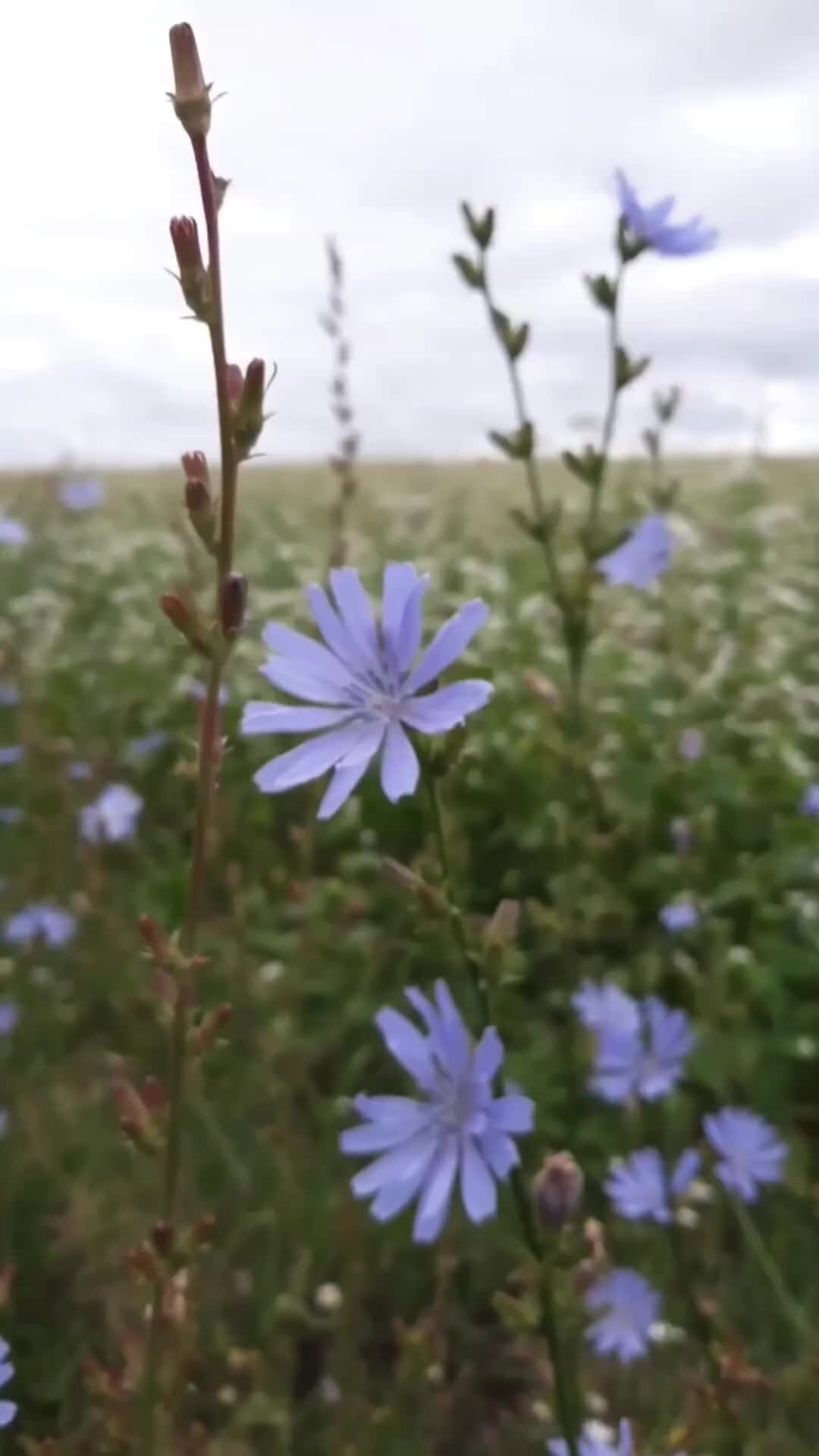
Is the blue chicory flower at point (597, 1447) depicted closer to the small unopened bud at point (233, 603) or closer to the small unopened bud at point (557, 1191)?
the small unopened bud at point (557, 1191)

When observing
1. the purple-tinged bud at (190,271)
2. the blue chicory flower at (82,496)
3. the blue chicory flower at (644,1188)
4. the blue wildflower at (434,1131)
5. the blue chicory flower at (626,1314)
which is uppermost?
the purple-tinged bud at (190,271)

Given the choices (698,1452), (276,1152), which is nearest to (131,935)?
(276,1152)

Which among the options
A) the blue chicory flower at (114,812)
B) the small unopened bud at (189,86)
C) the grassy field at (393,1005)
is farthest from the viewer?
the blue chicory flower at (114,812)

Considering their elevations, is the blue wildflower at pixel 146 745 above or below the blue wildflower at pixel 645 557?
below

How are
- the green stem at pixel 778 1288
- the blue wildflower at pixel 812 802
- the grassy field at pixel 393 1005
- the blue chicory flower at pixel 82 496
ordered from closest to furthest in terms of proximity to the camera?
the green stem at pixel 778 1288 → the grassy field at pixel 393 1005 → the blue wildflower at pixel 812 802 → the blue chicory flower at pixel 82 496

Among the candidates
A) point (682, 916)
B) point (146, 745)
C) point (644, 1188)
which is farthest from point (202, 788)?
point (146, 745)

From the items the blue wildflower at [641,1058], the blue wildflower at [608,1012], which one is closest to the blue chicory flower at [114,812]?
the blue wildflower at [608,1012]

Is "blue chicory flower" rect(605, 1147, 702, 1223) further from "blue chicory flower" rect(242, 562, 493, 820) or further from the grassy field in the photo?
"blue chicory flower" rect(242, 562, 493, 820)

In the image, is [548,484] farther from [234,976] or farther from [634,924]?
[234,976]
